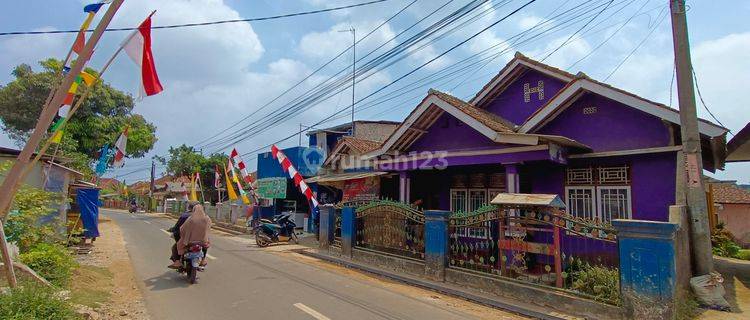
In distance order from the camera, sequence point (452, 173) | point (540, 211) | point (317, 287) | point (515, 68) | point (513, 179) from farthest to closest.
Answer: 1. point (452, 173)
2. point (515, 68)
3. point (513, 179)
4. point (317, 287)
5. point (540, 211)

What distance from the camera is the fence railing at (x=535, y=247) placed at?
21.8ft

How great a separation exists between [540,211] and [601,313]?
6.69ft

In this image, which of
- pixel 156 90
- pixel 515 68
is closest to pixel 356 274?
pixel 156 90

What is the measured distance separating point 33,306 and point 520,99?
11.9 meters

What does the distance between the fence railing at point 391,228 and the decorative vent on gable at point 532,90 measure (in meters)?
5.22

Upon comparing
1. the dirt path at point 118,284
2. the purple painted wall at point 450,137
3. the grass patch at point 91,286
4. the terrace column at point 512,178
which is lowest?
the dirt path at point 118,284

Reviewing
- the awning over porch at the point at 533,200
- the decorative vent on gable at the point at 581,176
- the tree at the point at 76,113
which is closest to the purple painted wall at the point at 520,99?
the decorative vent on gable at the point at 581,176

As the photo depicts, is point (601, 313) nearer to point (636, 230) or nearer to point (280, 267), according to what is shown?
point (636, 230)

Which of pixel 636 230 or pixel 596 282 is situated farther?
pixel 596 282

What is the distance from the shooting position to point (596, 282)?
6.40m

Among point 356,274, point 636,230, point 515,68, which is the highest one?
point 515,68

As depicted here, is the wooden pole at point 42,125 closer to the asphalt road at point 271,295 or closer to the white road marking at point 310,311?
the asphalt road at point 271,295

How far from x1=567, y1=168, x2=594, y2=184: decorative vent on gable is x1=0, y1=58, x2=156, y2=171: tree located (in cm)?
2036

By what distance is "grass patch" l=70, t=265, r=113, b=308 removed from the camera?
6.46 meters
